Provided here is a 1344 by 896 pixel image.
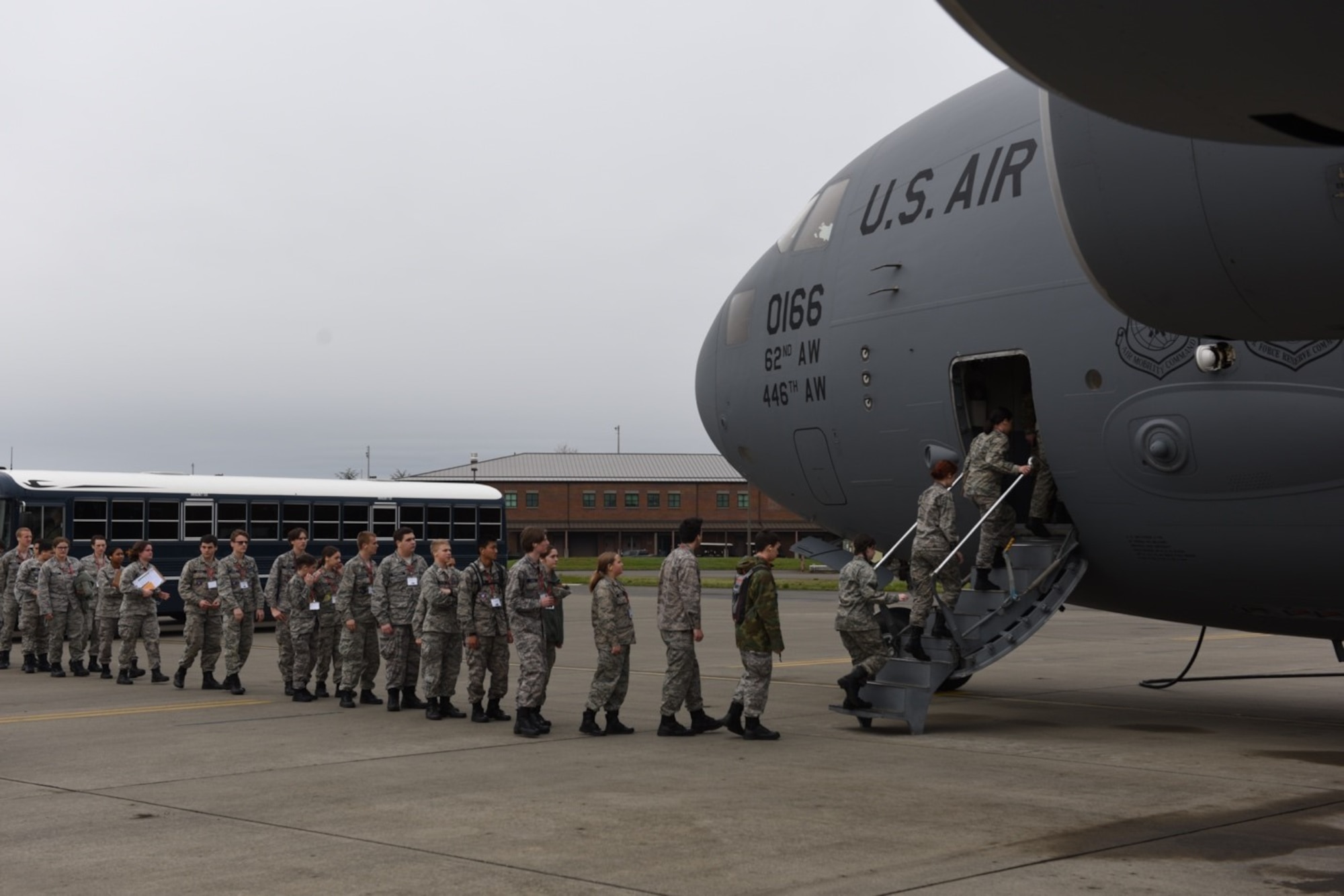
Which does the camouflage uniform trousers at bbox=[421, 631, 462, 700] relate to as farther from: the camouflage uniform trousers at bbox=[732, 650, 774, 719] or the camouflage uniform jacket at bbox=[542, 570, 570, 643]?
A: the camouflage uniform trousers at bbox=[732, 650, 774, 719]

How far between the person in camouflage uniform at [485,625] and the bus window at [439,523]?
17149mm

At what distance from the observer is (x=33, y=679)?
17734 mm

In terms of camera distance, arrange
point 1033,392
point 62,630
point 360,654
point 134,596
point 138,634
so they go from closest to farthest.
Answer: point 1033,392 → point 360,654 → point 134,596 → point 138,634 → point 62,630

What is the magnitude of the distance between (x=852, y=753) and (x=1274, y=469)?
3.81m

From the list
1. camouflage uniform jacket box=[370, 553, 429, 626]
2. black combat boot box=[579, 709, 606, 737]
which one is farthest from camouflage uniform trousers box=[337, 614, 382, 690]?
black combat boot box=[579, 709, 606, 737]

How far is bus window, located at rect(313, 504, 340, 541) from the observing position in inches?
1107

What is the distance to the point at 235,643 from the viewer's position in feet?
52.4

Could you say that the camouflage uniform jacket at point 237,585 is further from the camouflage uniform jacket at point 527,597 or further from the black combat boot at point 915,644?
the black combat boot at point 915,644

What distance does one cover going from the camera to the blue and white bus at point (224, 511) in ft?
82.0

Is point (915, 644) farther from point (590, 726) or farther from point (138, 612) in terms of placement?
point (138, 612)

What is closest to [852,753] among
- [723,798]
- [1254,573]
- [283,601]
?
[723,798]

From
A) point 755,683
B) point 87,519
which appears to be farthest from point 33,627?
point 755,683

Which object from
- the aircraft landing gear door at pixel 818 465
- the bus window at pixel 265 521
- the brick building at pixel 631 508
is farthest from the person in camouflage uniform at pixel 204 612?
the brick building at pixel 631 508

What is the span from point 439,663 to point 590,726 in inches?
77.0
